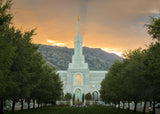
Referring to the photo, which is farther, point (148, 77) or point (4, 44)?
point (148, 77)

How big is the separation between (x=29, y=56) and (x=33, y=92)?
21577 mm

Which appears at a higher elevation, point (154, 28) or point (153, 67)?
point (154, 28)

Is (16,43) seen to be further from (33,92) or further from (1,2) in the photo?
(33,92)

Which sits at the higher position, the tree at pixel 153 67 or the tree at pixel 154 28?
the tree at pixel 154 28

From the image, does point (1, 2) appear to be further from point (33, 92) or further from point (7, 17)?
point (33, 92)

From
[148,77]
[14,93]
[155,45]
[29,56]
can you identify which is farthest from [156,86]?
[14,93]

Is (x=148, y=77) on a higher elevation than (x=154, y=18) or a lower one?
lower

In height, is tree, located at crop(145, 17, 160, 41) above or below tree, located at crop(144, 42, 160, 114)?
above

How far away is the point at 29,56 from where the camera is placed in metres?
36.4

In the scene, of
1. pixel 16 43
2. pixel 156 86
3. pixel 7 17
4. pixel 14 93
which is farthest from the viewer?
pixel 14 93

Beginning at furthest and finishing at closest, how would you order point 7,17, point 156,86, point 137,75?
point 137,75 < point 156,86 < point 7,17

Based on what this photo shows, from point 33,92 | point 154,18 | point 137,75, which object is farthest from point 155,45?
point 33,92

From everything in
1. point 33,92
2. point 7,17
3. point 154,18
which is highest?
point 154,18

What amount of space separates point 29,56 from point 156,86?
1667 centimetres
